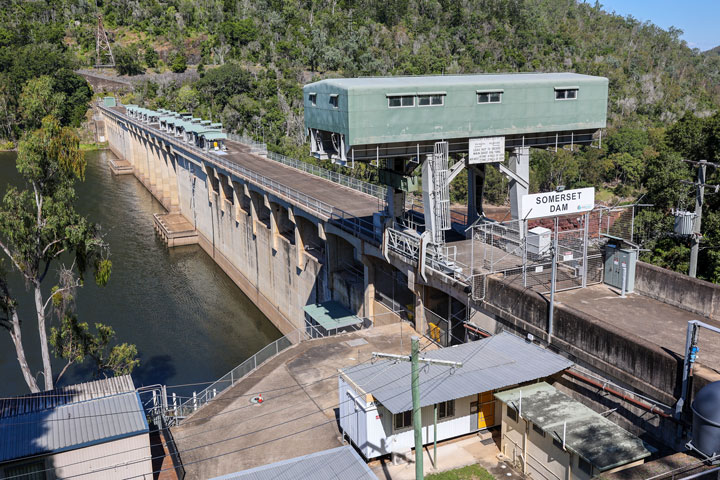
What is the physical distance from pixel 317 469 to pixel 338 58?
5972 inches

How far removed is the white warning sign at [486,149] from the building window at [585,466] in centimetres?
1599

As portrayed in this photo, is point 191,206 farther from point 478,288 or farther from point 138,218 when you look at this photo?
point 478,288

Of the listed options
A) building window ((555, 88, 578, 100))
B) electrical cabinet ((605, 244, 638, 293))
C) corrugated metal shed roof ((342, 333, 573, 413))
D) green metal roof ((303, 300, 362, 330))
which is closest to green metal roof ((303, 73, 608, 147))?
building window ((555, 88, 578, 100))

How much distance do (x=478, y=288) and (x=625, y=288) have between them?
19.9ft

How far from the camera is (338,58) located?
162 meters

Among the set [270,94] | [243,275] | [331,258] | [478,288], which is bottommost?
[243,275]

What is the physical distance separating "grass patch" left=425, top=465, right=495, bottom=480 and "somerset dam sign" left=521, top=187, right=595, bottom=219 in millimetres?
10123

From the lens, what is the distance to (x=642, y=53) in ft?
584

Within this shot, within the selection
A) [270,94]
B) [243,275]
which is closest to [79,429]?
[243,275]

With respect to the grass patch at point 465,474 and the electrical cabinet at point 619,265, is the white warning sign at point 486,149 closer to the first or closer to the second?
the electrical cabinet at point 619,265

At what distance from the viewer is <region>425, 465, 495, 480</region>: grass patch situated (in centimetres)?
2148

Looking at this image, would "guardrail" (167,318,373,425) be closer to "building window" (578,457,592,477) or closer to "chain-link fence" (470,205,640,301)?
"chain-link fence" (470,205,640,301)

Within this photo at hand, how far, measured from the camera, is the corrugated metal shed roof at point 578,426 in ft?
60.8

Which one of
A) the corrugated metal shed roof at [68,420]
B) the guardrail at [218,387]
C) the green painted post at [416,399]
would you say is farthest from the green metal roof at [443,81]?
the corrugated metal shed roof at [68,420]
